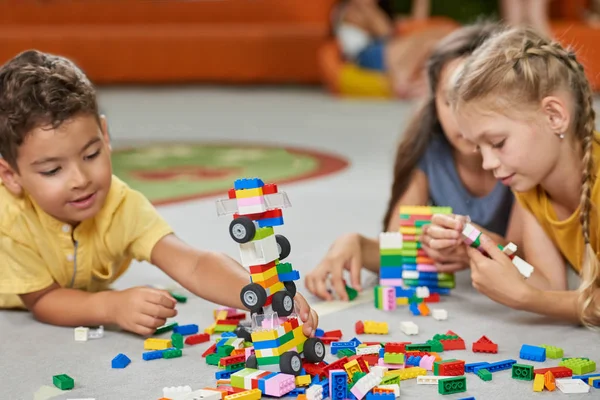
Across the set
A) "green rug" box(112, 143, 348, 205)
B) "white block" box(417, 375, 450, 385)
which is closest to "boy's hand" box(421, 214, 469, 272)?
"white block" box(417, 375, 450, 385)

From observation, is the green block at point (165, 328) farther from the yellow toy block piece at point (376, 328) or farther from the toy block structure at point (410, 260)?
the toy block structure at point (410, 260)

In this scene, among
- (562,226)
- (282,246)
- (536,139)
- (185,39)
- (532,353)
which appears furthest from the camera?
(185,39)

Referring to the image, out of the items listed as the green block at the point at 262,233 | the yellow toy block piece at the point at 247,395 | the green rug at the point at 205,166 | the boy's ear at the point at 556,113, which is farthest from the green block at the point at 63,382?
the green rug at the point at 205,166

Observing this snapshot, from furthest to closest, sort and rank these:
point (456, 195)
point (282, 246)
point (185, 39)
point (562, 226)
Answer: point (185, 39), point (456, 195), point (562, 226), point (282, 246)

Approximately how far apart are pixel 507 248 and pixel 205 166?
2.07 metres

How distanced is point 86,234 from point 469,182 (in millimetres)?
931

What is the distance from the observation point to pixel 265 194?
1315 millimetres

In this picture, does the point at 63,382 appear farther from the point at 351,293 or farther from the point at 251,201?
the point at 351,293

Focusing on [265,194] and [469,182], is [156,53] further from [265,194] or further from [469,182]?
[265,194]

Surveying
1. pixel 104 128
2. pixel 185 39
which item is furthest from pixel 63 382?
pixel 185 39

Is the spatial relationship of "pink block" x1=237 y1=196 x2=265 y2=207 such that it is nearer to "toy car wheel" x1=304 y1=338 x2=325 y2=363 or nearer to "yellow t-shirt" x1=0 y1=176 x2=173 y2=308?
"toy car wheel" x1=304 y1=338 x2=325 y2=363

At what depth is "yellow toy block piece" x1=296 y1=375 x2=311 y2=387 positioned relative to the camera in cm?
135

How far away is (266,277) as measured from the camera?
4.40 ft

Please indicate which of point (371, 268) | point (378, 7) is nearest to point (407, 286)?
point (371, 268)
